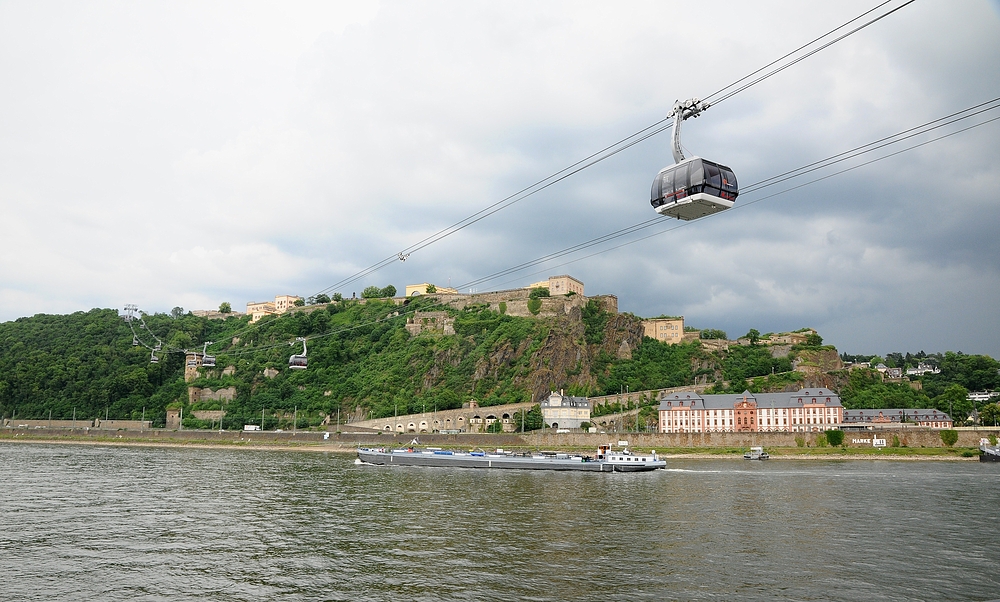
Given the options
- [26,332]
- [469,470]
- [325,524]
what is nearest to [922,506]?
[325,524]

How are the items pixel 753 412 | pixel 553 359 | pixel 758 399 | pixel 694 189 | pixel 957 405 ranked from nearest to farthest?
1. pixel 694 189
2. pixel 753 412
3. pixel 957 405
4. pixel 758 399
5. pixel 553 359

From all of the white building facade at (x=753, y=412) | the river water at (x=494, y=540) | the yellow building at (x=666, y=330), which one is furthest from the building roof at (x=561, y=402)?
the river water at (x=494, y=540)

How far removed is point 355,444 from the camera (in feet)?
247

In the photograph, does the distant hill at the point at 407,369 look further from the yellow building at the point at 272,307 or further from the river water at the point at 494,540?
the river water at the point at 494,540

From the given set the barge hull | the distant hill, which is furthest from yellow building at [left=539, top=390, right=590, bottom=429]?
the barge hull

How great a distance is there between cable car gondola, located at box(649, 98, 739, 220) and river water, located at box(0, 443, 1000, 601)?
26.6 ft

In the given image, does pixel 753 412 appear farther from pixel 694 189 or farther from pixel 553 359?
pixel 694 189

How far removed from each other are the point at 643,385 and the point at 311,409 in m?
47.1

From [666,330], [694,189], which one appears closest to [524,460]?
[694,189]

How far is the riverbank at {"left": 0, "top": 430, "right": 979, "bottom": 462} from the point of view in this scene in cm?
6047

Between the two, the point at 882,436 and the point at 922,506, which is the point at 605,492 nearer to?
the point at 922,506

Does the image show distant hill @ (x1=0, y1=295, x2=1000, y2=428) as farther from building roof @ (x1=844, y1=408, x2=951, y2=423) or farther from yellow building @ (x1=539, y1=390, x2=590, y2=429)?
building roof @ (x1=844, y1=408, x2=951, y2=423)

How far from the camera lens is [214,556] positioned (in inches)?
709

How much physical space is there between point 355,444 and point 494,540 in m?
58.5
